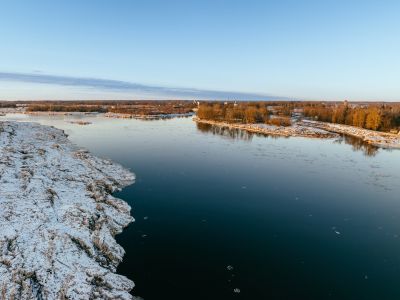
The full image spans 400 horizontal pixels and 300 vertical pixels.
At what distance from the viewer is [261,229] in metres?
19.5

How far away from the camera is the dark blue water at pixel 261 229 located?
14180 millimetres

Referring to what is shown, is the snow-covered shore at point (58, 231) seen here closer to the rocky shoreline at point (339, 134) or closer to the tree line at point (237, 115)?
the rocky shoreline at point (339, 134)

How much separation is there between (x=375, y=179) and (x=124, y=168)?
1041 inches

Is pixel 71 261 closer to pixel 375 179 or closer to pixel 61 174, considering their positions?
pixel 61 174

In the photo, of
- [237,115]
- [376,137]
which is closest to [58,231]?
[376,137]

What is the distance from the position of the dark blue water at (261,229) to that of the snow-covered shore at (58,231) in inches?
50.2

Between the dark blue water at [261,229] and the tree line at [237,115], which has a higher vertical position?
the tree line at [237,115]

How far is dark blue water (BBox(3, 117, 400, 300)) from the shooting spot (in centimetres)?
1418

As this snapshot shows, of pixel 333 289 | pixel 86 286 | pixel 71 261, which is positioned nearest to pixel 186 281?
pixel 86 286

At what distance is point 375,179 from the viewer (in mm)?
31922

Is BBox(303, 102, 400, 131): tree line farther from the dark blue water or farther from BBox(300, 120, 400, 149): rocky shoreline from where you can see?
the dark blue water

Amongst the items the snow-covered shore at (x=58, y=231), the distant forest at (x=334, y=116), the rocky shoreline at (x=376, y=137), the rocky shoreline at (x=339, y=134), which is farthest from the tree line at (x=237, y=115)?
the snow-covered shore at (x=58, y=231)

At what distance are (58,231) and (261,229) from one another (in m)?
11.9

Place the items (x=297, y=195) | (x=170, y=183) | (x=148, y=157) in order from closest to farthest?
(x=297, y=195), (x=170, y=183), (x=148, y=157)
